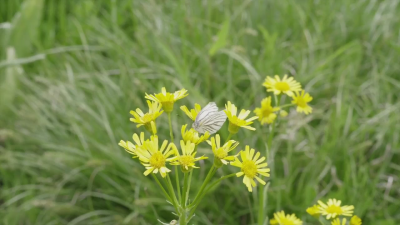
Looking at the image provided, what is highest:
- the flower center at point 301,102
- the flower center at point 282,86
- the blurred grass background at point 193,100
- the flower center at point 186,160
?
the blurred grass background at point 193,100

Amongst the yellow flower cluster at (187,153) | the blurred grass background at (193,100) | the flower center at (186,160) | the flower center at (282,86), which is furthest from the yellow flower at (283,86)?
the blurred grass background at (193,100)

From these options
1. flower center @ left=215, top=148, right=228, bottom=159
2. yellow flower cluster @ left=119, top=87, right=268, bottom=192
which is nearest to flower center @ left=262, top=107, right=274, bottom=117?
yellow flower cluster @ left=119, top=87, right=268, bottom=192

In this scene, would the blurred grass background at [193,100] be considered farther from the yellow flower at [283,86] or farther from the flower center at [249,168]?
the flower center at [249,168]

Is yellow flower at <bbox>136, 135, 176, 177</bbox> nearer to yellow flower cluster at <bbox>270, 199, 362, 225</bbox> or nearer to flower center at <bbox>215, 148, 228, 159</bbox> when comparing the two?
flower center at <bbox>215, 148, 228, 159</bbox>

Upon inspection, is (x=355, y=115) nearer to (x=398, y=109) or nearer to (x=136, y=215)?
(x=398, y=109)

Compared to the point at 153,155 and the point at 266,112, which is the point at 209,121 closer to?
the point at 153,155

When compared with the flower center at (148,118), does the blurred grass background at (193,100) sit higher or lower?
higher
